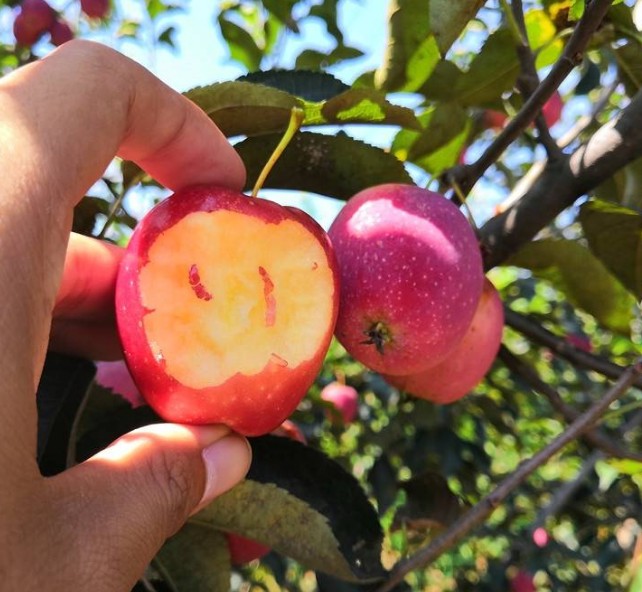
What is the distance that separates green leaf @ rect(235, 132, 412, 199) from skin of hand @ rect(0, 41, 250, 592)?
0.14 metres

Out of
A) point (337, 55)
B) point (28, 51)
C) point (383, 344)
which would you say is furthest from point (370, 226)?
point (28, 51)

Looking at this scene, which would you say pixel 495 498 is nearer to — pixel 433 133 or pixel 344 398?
pixel 433 133

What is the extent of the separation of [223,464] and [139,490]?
89mm

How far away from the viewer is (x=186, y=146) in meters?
0.59

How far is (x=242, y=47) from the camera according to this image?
132cm

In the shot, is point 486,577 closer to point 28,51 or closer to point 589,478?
point 589,478


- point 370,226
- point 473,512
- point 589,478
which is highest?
point 370,226

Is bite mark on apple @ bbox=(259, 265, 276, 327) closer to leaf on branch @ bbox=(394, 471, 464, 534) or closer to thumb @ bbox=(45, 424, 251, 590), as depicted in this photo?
thumb @ bbox=(45, 424, 251, 590)

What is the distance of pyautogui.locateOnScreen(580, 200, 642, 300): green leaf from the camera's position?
29.8 inches

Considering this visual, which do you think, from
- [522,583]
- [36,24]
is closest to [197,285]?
[36,24]

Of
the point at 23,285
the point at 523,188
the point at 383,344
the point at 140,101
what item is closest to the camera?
the point at 23,285

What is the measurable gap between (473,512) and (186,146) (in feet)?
1.36

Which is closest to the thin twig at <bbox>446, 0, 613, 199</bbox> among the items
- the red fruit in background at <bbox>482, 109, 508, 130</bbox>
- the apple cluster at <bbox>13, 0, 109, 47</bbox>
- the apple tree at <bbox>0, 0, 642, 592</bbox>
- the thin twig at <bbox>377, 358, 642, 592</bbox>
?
the apple tree at <bbox>0, 0, 642, 592</bbox>

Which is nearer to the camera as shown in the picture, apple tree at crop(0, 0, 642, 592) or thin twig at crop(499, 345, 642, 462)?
apple tree at crop(0, 0, 642, 592)
